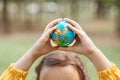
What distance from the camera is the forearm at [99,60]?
2633 millimetres

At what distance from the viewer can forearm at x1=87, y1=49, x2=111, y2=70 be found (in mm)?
2633

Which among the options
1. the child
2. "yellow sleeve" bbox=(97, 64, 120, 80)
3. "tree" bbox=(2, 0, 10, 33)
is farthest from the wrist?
"tree" bbox=(2, 0, 10, 33)

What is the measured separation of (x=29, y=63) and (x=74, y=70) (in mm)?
298

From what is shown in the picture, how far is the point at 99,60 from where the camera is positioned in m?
2.65

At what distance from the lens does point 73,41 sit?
2.70 meters

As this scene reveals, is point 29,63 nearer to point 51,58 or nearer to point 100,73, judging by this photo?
point 51,58

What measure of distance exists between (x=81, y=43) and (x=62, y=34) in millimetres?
123

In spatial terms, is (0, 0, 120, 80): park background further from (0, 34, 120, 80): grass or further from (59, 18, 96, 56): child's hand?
(59, 18, 96, 56): child's hand

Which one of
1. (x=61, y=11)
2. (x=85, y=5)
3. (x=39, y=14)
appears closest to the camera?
(x=61, y=11)

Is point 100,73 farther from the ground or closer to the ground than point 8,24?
farther from the ground

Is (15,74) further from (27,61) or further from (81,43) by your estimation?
(81,43)

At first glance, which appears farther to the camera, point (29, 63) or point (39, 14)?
point (39, 14)

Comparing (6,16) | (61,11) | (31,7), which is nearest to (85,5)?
(31,7)

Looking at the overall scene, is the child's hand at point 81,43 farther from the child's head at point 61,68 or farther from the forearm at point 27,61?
the forearm at point 27,61
